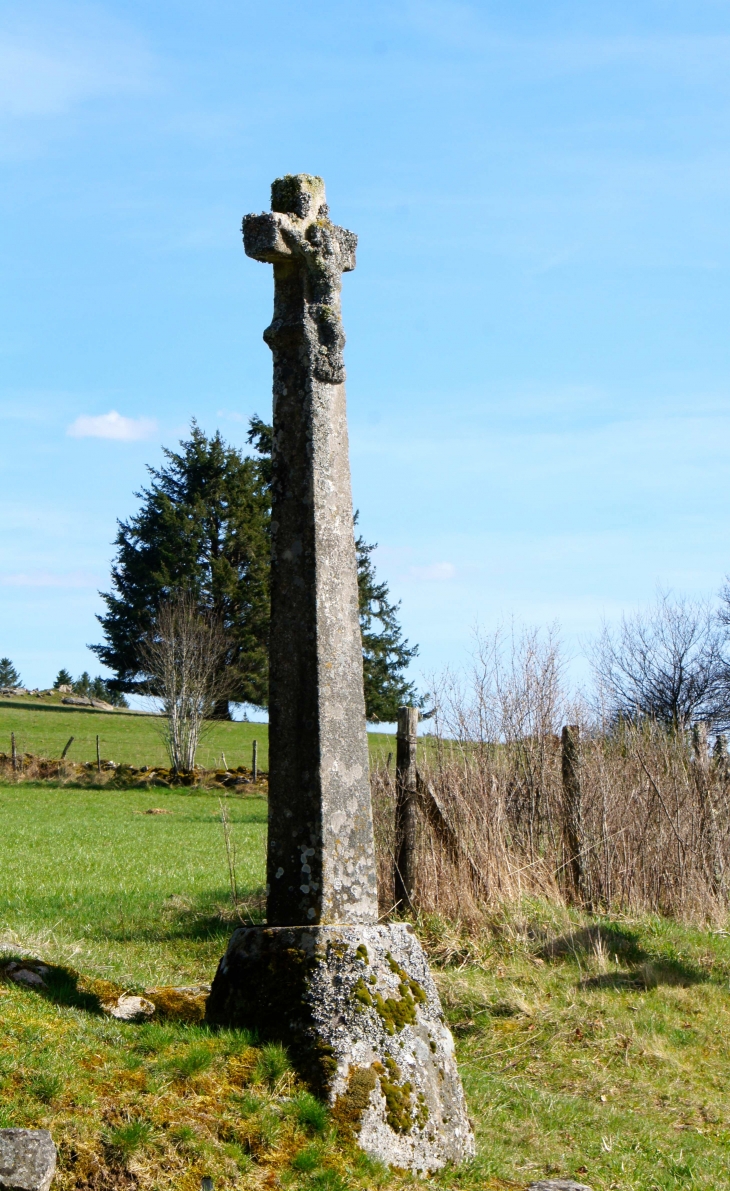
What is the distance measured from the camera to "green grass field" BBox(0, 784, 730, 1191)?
14.5ft

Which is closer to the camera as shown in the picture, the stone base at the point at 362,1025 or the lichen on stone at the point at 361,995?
the stone base at the point at 362,1025

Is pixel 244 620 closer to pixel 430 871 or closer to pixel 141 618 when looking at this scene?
pixel 141 618

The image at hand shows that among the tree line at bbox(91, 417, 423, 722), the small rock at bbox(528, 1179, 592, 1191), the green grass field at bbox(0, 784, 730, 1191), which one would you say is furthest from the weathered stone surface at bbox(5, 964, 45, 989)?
the tree line at bbox(91, 417, 423, 722)

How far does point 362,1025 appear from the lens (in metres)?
5.12

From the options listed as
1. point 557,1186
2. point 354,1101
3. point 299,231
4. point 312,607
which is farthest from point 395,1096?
point 299,231

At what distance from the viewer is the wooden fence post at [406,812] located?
998 cm

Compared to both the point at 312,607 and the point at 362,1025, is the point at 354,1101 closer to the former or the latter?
the point at 362,1025

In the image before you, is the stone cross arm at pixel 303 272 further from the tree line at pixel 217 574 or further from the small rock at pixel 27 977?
the tree line at pixel 217 574

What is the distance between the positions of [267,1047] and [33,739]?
4191 centimetres

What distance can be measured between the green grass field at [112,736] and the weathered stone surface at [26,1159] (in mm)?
34195

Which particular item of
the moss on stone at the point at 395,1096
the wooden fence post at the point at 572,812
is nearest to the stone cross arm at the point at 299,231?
the moss on stone at the point at 395,1096

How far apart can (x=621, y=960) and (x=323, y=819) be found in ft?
16.4

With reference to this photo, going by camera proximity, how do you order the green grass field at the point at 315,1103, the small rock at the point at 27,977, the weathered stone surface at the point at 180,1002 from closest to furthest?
the green grass field at the point at 315,1103 < the weathered stone surface at the point at 180,1002 < the small rock at the point at 27,977

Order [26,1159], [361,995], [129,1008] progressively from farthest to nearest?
[129,1008] < [361,995] < [26,1159]
